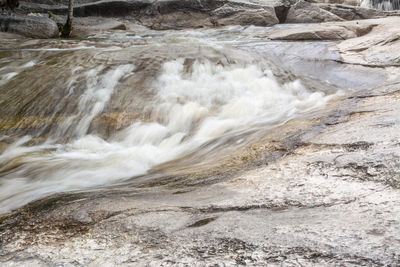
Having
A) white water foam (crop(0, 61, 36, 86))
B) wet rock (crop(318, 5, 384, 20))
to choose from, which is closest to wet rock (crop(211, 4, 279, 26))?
wet rock (crop(318, 5, 384, 20))

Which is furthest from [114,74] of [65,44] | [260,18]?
[260,18]

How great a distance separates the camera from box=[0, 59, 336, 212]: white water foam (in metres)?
4.10

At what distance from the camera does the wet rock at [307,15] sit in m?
13.7

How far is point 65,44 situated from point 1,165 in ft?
18.0

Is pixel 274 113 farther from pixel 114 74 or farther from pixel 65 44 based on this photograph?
pixel 65 44

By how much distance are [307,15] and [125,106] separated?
1044cm

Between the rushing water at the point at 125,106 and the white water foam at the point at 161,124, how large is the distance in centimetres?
2

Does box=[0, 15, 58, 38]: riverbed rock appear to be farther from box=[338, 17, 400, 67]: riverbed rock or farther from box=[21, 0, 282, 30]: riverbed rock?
box=[338, 17, 400, 67]: riverbed rock

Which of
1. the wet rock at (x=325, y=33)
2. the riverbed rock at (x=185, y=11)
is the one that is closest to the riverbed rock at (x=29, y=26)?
the riverbed rock at (x=185, y=11)

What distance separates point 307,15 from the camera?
13.9m

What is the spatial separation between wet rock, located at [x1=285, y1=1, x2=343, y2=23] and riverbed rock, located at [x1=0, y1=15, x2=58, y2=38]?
886cm

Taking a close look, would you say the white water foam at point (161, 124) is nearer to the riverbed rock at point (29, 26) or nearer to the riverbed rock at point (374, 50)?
the riverbed rock at point (374, 50)

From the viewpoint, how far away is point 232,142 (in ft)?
14.3

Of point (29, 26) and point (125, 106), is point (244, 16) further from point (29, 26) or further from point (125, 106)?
point (125, 106)
